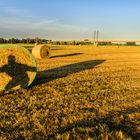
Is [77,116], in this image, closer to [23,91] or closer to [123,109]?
[123,109]

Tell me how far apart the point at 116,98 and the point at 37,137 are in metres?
3.85

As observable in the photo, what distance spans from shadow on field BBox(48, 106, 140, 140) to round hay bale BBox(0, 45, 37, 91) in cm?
420

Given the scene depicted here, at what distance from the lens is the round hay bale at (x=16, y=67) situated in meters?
10.3

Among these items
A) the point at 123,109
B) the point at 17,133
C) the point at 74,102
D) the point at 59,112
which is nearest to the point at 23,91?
the point at 74,102

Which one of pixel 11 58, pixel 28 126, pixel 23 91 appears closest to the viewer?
pixel 28 126

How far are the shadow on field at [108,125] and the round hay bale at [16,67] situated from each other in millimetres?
4204

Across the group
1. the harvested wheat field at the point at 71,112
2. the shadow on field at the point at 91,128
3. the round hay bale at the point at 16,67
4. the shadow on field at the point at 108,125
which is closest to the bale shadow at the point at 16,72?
the round hay bale at the point at 16,67

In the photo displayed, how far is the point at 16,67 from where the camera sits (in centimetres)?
1062

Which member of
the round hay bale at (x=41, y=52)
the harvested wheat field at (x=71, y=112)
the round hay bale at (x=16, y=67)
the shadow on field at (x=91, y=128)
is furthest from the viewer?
the round hay bale at (x=41, y=52)

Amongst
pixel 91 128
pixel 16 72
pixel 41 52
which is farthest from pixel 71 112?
pixel 41 52

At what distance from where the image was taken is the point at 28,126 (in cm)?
621

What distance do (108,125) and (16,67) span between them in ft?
16.9

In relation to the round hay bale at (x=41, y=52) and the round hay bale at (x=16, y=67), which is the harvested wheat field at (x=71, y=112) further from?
the round hay bale at (x=41, y=52)

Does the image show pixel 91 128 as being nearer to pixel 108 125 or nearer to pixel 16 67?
pixel 108 125
